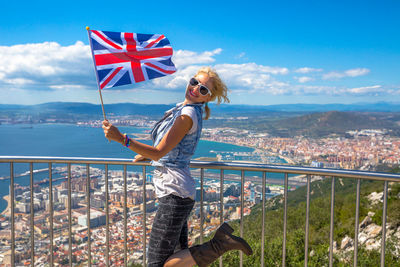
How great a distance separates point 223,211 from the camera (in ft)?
9.01

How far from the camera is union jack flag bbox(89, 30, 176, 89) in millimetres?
2322

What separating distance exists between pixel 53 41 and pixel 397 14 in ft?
339

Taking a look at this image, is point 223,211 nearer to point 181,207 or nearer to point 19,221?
point 181,207

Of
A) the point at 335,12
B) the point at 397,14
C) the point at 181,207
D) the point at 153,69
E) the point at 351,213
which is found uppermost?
the point at 397,14

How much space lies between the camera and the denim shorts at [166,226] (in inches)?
80.4

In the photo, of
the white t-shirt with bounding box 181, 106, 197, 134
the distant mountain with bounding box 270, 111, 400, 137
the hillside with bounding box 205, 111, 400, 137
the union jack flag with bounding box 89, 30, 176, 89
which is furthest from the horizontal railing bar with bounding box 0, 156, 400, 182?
the distant mountain with bounding box 270, 111, 400, 137

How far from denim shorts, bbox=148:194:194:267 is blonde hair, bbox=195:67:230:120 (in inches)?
26.4

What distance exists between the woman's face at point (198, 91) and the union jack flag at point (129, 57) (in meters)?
0.37

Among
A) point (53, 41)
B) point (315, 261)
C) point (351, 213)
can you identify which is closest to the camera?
point (315, 261)

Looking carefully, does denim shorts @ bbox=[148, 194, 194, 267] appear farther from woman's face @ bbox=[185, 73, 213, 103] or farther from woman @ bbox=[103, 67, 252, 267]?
woman's face @ bbox=[185, 73, 213, 103]

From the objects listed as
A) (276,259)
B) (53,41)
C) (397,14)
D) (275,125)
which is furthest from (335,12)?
(276,259)

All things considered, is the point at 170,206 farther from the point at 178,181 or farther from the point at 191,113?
the point at 191,113

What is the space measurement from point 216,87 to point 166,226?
1041 millimetres

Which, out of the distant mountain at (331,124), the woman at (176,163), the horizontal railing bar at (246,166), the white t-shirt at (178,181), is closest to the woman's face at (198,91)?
the woman at (176,163)
